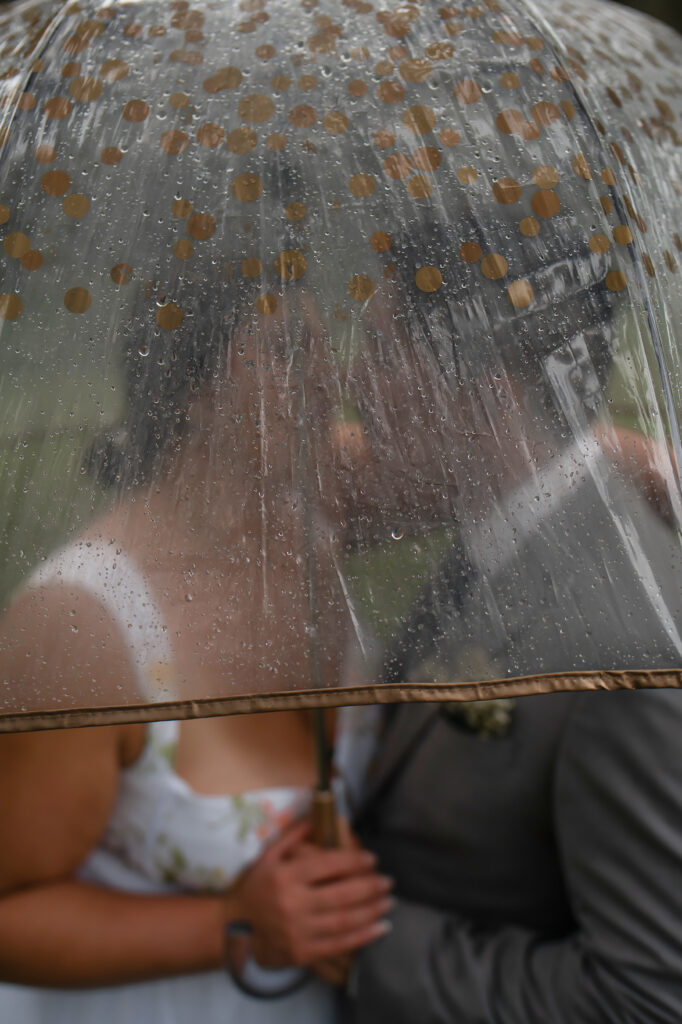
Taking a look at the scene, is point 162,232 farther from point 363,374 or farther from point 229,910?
point 229,910

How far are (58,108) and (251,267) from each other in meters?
0.22

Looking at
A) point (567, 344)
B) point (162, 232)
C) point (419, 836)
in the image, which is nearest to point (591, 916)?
point (419, 836)

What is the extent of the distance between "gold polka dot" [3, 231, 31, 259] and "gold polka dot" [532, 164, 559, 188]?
401 mm

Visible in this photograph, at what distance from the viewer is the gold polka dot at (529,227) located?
0.68m

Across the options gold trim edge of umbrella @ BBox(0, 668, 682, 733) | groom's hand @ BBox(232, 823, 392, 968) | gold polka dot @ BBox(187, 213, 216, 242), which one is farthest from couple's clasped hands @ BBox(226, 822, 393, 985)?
gold polka dot @ BBox(187, 213, 216, 242)

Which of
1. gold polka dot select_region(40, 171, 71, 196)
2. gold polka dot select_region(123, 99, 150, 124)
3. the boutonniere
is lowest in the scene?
the boutonniere

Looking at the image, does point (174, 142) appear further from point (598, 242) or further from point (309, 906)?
point (309, 906)

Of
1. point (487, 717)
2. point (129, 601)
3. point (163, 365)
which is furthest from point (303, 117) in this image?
point (487, 717)

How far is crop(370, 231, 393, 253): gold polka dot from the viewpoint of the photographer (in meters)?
0.67

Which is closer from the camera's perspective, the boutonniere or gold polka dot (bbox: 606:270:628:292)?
gold polka dot (bbox: 606:270:628:292)

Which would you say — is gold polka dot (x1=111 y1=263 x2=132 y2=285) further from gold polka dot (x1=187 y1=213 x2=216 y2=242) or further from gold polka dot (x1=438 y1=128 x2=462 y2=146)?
gold polka dot (x1=438 y1=128 x2=462 y2=146)

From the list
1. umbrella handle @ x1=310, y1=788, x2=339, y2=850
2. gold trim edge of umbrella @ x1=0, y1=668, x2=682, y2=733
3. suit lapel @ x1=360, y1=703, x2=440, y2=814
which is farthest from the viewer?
suit lapel @ x1=360, y1=703, x2=440, y2=814

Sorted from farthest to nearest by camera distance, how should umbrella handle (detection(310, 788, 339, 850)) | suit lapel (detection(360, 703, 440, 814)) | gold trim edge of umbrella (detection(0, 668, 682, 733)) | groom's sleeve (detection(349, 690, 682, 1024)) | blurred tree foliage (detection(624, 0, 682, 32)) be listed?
1. blurred tree foliage (detection(624, 0, 682, 32))
2. suit lapel (detection(360, 703, 440, 814))
3. umbrella handle (detection(310, 788, 339, 850))
4. groom's sleeve (detection(349, 690, 682, 1024))
5. gold trim edge of umbrella (detection(0, 668, 682, 733))

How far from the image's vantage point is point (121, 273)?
0.67 m
